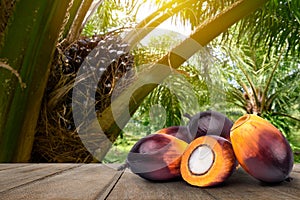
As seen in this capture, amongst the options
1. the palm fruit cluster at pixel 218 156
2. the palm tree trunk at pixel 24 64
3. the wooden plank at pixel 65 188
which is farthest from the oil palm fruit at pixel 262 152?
the palm tree trunk at pixel 24 64

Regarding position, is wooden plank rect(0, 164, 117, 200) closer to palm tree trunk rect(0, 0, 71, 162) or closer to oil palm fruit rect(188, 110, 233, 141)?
oil palm fruit rect(188, 110, 233, 141)

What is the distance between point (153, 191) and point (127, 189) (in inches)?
1.2

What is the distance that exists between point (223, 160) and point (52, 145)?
0.62 meters

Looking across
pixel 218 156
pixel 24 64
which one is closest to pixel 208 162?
pixel 218 156

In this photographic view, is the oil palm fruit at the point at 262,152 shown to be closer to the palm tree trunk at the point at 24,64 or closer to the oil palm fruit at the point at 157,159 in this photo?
the oil palm fruit at the point at 157,159

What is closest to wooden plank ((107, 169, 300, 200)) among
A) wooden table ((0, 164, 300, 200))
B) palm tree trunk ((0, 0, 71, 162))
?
wooden table ((0, 164, 300, 200))

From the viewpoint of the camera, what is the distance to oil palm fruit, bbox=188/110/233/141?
51 centimetres

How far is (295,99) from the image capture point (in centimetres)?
408

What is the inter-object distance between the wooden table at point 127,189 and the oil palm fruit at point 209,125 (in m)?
0.06

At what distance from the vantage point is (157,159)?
1.47ft

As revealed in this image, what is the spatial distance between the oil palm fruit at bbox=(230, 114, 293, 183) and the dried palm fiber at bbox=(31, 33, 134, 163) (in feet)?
1.87

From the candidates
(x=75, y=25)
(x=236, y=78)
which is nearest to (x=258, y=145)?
(x=75, y=25)

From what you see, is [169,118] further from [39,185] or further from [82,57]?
[39,185]

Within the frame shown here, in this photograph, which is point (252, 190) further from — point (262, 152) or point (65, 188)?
point (65, 188)
